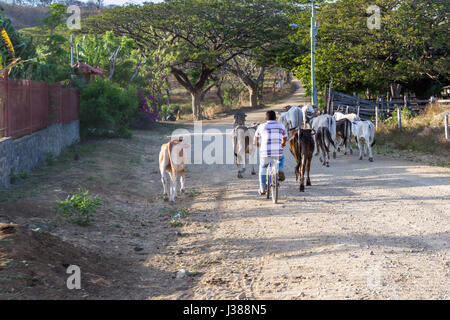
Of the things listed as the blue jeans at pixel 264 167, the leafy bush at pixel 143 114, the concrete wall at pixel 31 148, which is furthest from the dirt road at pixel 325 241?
the leafy bush at pixel 143 114

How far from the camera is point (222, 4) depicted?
4138cm

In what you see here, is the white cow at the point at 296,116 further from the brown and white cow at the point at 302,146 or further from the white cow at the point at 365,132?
the brown and white cow at the point at 302,146

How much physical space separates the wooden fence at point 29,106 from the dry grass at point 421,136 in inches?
456

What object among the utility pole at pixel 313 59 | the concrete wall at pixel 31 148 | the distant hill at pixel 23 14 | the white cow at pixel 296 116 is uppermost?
the distant hill at pixel 23 14

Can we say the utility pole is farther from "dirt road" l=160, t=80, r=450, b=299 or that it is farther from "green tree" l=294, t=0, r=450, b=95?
"dirt road" l=160, t=80, r=450, b=299

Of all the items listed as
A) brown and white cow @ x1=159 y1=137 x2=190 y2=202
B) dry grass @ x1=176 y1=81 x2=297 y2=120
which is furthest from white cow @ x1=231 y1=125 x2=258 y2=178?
dry grass @ x1=176 y1=81 x2=297 y2=120

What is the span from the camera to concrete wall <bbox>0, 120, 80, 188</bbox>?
1048 centimetres

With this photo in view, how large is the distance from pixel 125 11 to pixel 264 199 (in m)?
35.2

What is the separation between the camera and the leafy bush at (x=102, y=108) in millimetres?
21250

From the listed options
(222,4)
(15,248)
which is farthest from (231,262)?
(222,4)

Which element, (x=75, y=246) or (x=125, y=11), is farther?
(x=125, y=11)

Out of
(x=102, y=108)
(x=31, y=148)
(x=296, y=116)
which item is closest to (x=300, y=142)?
(x=31, y=148)

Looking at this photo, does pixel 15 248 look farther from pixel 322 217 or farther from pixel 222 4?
pixel 222 4

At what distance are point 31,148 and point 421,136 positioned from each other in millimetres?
13999
